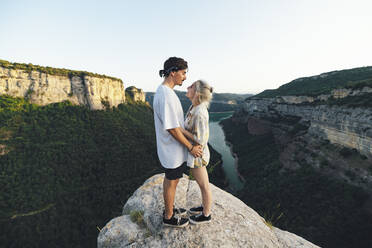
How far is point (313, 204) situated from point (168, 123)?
26610 mm

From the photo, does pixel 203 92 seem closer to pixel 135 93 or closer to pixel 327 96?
pixel 327 96

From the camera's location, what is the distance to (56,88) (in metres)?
34.8

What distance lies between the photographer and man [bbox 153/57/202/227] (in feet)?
7.07

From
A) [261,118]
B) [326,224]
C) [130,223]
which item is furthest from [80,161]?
[261,118]

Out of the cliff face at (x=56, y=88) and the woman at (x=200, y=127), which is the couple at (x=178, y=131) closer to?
the woman at (x=200, y=127)

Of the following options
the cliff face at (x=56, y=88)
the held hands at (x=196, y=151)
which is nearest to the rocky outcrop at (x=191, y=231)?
the held hands at (x=196, y=151)

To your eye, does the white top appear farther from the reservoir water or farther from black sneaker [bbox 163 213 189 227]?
the reservoir water

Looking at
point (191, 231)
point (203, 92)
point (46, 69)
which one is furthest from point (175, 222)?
point (46, 69)

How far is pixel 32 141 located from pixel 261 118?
2424 inches

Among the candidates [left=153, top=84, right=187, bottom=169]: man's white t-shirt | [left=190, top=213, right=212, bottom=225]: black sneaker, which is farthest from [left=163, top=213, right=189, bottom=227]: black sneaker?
[left=153, top=84, right=187, bottom=169]: man's white t-shirt

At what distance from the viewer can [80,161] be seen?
27.7 m

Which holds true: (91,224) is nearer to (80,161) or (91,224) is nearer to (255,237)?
(80,161)

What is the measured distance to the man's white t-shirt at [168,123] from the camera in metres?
2.14

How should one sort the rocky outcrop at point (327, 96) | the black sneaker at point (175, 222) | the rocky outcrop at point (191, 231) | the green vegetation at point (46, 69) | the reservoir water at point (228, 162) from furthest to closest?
the reservoir water at point (228, 162) < the green vegetation at point (46, 69) < the rocky outcrop at point (327, 96) < the black sneaker at point (175, 222) < the rocky outcrop at point (191, 231)
